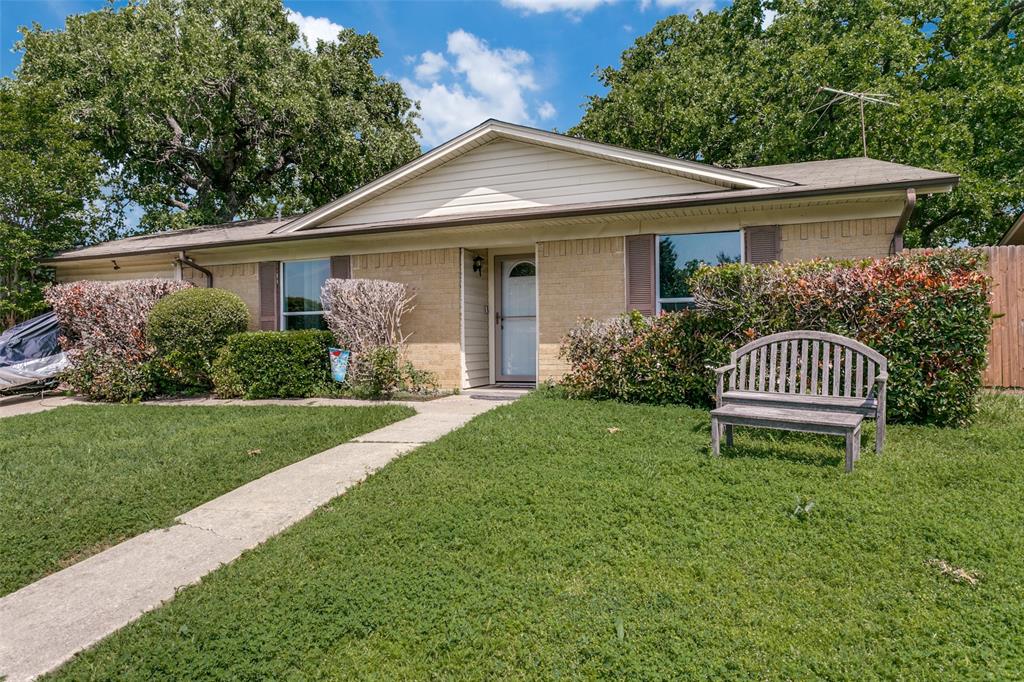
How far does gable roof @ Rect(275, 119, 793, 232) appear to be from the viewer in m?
8.48

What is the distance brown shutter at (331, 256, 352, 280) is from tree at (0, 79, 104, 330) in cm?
726

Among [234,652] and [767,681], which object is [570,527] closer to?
[767,681]

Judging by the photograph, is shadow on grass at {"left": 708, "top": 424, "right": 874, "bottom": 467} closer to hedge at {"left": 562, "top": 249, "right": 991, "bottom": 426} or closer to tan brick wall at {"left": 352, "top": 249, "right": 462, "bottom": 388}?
hedge at {"left": 562, "top": 249, "right": 991, "bottom": 426}

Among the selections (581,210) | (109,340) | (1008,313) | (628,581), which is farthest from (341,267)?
(1008,313)

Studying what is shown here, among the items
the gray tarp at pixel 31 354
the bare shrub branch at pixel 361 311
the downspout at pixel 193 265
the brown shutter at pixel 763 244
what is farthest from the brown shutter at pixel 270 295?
the brown shutter at pixel 763 244

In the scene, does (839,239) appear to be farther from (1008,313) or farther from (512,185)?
(512,185)

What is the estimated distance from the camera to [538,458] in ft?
15.5

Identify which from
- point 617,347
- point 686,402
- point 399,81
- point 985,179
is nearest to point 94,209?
point 399,81

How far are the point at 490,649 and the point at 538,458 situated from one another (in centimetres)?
245

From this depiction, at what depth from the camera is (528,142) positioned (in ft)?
32.0

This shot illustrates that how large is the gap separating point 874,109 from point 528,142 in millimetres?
11571

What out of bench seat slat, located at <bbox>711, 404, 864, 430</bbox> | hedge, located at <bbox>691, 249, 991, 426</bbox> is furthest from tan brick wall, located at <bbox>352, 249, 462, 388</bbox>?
bench seat slat, located at <bbox>711, 404, 864, 430</bbox>

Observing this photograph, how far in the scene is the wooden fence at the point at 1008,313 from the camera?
322 inches

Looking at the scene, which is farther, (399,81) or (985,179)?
(399,81)
